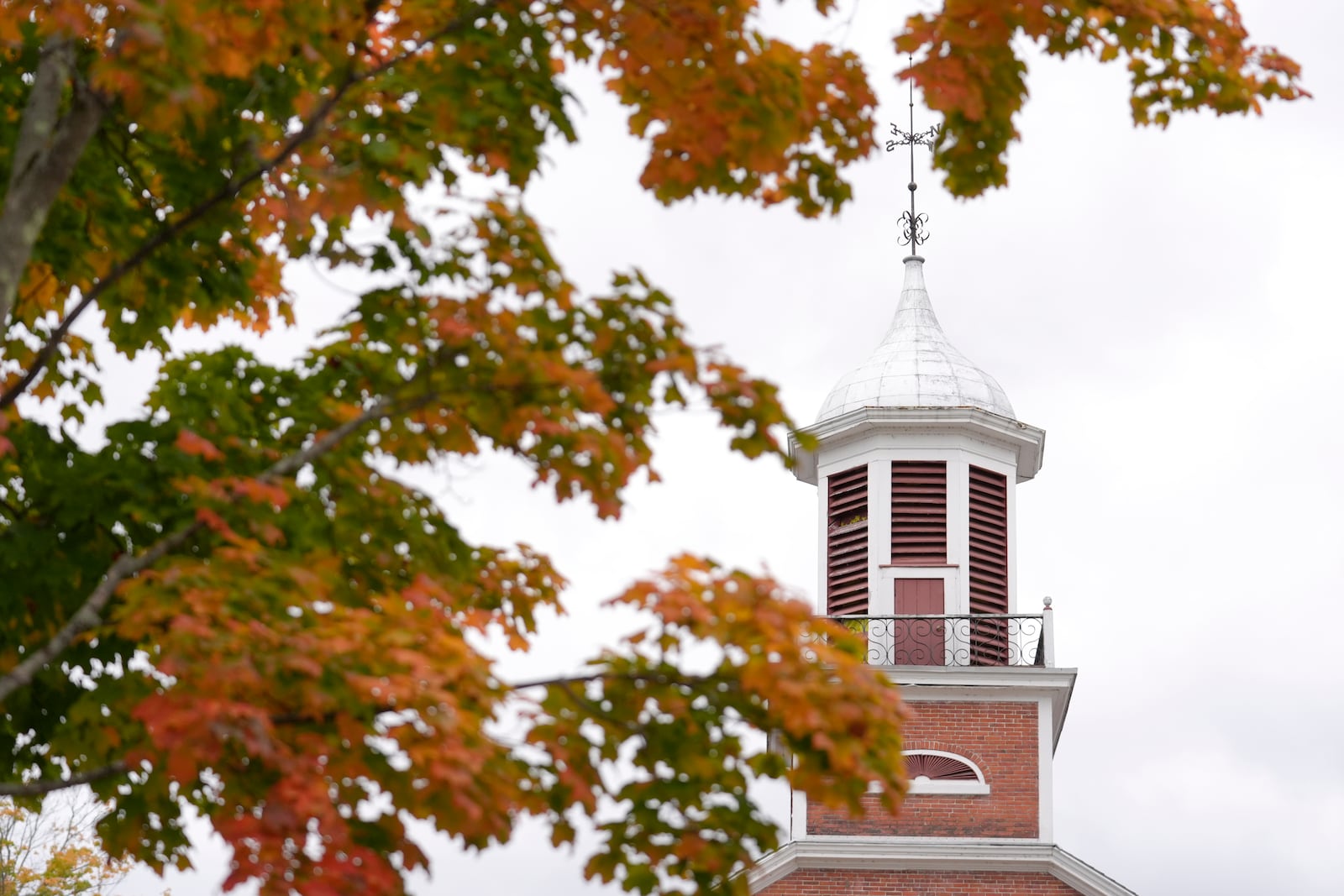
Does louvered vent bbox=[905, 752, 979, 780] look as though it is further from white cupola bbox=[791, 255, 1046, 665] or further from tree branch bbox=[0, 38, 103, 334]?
tree branch bbox=[0, 38, 103, 334]

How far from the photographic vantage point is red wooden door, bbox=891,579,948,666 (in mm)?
23938

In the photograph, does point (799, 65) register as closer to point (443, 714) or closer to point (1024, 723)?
point (443, 714)

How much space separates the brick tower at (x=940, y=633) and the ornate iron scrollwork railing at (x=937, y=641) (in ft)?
Result: 0.07

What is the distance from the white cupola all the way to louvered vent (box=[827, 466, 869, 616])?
0.02 meters

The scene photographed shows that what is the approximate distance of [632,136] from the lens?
326 inches

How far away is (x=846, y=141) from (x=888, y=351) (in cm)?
1802

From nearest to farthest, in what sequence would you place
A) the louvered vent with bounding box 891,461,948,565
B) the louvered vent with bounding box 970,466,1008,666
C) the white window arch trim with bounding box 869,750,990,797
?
1. the white window arch trim with bounding box 869,750,990,797
2. the louvered vent with bounding box 970,466,1008,666
3. the louvered vent with bounding box 891,461,948,565

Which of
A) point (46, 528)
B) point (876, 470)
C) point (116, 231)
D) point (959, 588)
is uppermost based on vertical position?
point (876, 470)

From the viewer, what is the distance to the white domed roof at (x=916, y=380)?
25.2 meters

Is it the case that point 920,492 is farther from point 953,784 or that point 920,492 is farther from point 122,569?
point 122,569

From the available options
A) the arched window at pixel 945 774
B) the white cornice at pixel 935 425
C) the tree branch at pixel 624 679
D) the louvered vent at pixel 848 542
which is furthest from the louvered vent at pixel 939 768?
the tree branch at pixel 624 679

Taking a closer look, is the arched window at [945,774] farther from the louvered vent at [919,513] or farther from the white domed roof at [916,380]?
the white domed roof at [916,380]

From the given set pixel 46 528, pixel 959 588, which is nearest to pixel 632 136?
pixel 46 528

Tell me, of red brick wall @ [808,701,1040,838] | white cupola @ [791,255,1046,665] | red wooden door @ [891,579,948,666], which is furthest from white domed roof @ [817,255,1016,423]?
red brick wall @ [808,701,1040,838]
